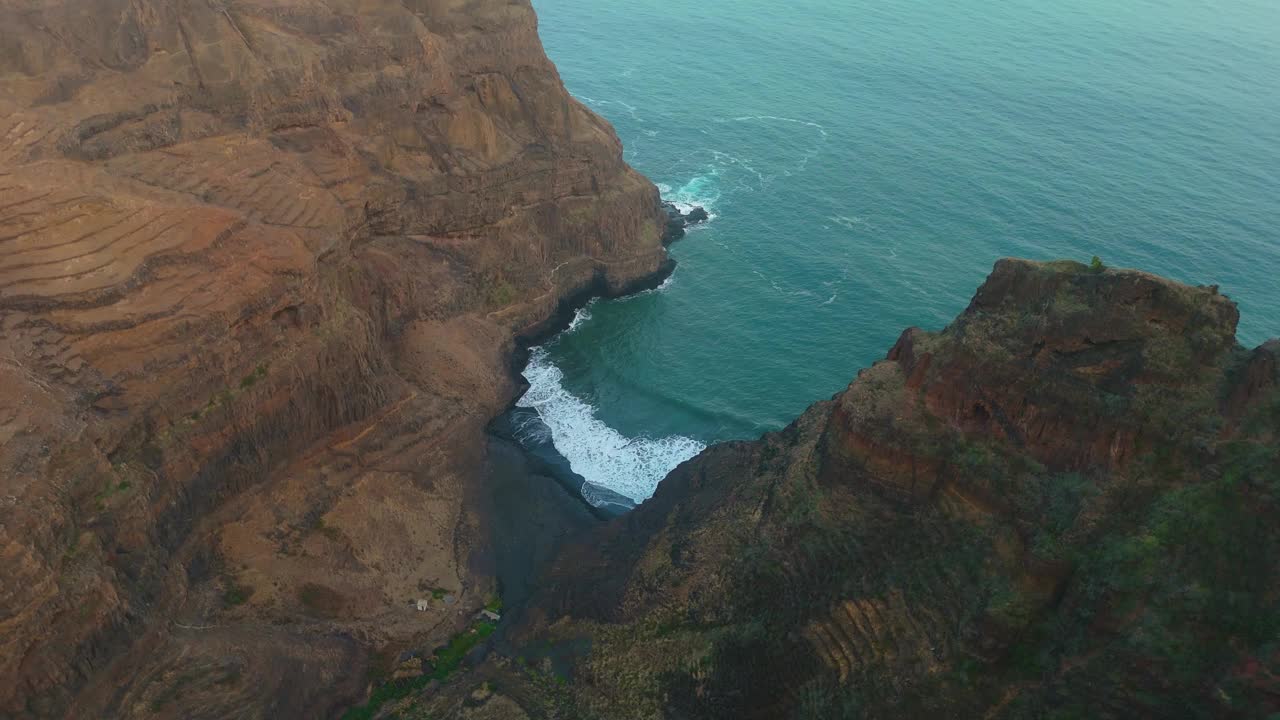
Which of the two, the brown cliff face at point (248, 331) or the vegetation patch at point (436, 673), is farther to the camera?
the vegetation patch at point (436, 673)

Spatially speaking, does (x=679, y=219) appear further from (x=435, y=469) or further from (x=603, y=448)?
(x=435, y=469)

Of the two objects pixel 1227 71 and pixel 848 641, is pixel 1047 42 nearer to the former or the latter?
pixel 1227 71

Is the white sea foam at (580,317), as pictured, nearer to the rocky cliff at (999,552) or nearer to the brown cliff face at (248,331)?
the brown cliff face at (248,331)

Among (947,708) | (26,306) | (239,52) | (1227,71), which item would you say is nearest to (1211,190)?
(1227,71)

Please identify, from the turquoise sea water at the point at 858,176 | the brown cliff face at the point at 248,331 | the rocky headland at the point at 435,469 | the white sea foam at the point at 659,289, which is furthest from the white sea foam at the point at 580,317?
the rocky headland at the point at 435,469

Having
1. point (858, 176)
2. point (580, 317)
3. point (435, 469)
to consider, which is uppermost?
point (858, 176)

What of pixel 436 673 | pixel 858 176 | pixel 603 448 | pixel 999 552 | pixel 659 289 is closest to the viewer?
pixel 999 552

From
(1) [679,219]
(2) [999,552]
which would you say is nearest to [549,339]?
(1) [679,219]
